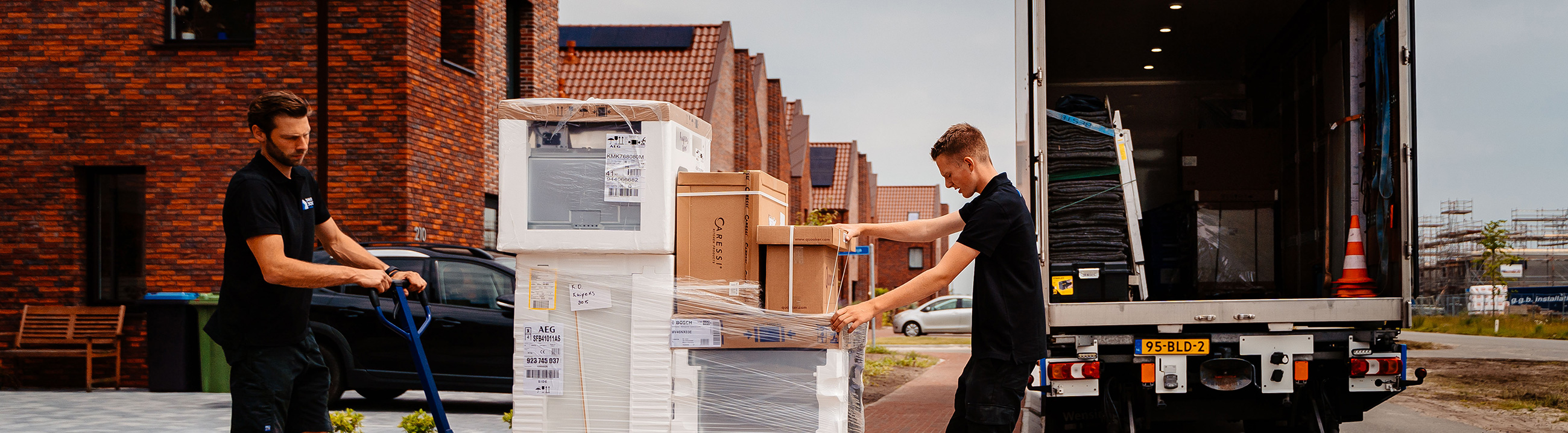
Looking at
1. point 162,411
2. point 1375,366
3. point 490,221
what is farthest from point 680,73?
point 1375,366

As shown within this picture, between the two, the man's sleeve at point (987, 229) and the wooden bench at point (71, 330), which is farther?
the wooden bench at point (71, 330)

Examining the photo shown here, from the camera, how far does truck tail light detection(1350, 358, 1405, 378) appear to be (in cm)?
614

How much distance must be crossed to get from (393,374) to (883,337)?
76.8 ft

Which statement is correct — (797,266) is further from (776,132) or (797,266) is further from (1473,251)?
(1473,251)

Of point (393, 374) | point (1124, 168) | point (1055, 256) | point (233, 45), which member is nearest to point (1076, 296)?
point (1055, 256)

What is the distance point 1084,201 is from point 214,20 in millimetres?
10276

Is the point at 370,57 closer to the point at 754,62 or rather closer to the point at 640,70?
the point at 640,70

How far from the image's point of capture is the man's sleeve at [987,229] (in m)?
4.07

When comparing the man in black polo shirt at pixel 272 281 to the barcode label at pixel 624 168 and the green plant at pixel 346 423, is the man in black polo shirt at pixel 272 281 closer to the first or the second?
the barcode label at pixel 624 168

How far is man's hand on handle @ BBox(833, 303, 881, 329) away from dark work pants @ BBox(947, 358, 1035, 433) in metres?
0.43

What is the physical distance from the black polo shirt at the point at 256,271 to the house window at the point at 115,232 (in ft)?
33.1

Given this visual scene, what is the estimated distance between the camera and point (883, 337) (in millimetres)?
31938

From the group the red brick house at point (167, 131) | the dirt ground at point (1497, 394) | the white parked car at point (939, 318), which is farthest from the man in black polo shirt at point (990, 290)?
the white parked car at point (939, 318)

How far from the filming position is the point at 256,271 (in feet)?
12.3
